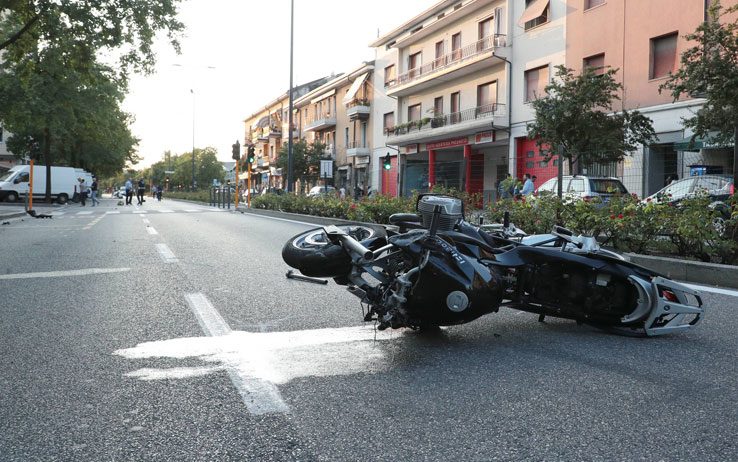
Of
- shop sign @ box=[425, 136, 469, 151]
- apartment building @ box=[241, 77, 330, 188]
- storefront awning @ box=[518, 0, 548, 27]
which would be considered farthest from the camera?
apartment building @ box=[241, 77, 330, 188]

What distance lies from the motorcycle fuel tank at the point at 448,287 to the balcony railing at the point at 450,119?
26797 mm

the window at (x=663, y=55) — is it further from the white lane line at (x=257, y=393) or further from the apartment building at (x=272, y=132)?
the apartment building at (x=272, y=132)

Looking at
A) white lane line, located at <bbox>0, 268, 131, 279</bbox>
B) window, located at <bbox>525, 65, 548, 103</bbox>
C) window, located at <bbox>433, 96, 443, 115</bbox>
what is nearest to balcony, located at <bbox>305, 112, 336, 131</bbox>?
window, located at <bbox>433, 96, 443, 115</bbox>

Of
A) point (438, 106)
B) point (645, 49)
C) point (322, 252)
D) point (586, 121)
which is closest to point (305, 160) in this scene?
point (438, 106)

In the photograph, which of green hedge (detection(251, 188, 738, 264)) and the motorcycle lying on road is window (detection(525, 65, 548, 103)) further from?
the motorcycle lying on road

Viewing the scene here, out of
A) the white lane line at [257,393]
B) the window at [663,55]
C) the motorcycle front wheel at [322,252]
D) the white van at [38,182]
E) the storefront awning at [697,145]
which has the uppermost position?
the window at [663,55]

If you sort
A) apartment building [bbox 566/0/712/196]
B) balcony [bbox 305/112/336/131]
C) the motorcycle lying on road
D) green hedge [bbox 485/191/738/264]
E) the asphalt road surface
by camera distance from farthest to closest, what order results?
balcony [bbox 305/112/336/131] → apartment building [bbox 566/0/712/196] → green hedge [bbox 485/191/738/264] → the motorcycle lying on road → the asphalt road surface

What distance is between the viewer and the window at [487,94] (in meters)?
30.7

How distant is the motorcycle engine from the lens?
404cm

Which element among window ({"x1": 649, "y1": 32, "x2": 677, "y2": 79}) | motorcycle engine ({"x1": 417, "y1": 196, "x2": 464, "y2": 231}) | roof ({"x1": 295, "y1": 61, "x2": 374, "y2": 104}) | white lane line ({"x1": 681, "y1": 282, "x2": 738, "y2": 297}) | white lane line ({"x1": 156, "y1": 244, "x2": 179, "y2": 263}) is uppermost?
roof ({"x1": 295, "y1": 61, "x2": 374, "y2": 104})

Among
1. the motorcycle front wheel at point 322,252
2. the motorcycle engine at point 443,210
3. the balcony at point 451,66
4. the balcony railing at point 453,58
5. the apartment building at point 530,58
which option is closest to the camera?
the motorcycle engine at point 443,210

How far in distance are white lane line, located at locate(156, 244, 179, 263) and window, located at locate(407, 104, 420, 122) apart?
→ 96.5 ft

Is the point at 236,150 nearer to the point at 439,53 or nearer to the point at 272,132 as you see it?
the point at 439,53

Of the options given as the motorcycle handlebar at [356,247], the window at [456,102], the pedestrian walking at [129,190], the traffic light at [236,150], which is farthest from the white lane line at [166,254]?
the pedestrian walking at [129,190]
